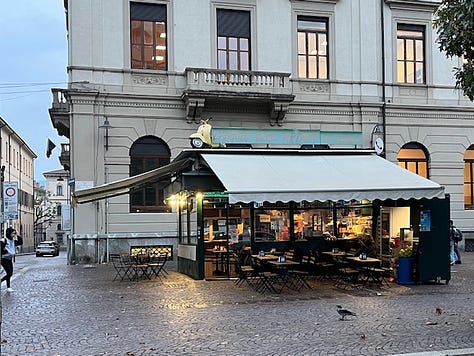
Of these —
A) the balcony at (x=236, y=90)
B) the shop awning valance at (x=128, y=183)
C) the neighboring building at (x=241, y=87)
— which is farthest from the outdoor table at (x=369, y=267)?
the balcony at (x=236, y=90)

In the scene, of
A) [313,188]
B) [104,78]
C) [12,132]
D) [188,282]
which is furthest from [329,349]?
[12,132]

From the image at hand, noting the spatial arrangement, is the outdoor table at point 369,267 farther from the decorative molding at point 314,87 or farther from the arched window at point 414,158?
the arched window at point 414,158

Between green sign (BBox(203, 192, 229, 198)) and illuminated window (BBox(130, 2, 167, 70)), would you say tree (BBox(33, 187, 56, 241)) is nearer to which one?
illuminated window (BBox(130, 2, 167, 70))

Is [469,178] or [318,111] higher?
[318,111]

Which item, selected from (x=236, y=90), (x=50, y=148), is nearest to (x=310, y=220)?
(x=236, y=90)

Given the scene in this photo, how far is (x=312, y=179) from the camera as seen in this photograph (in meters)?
14.6

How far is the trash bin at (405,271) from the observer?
14722mm

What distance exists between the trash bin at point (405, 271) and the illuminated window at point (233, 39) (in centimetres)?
1215

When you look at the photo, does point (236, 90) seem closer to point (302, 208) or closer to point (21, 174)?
point (302, 208)

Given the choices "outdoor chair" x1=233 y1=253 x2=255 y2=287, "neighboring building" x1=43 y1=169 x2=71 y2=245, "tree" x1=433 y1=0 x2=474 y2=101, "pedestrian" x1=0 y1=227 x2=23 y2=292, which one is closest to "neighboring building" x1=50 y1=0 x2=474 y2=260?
"outdoor chair" x1=233 y1=253 x2=255 y2=287

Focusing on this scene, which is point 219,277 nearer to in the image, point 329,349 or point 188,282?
point 188,282

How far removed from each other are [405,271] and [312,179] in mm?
3275

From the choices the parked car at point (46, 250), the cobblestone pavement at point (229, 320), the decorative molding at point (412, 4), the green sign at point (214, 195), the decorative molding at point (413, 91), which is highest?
the decorative molding at point (412, 4)

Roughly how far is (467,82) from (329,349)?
4.15 m
